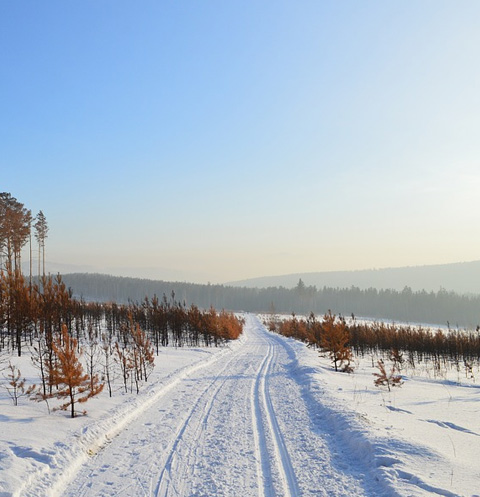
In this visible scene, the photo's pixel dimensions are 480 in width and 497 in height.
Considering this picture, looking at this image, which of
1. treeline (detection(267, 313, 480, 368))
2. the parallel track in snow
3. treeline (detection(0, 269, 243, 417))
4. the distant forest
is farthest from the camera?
the distant forest

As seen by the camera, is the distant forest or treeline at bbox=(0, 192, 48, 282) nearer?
treeline at bbox=(0, 192, 48, 282)

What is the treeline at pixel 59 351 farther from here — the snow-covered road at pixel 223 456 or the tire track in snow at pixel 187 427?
the tire track in snow at pixel 187 427

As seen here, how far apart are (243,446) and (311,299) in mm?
143079

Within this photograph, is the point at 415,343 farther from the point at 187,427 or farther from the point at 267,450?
the point at 267,450

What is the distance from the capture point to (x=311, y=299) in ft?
481

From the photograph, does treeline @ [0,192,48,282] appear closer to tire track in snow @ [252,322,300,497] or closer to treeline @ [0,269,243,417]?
treeline @ [0,269,243,417]

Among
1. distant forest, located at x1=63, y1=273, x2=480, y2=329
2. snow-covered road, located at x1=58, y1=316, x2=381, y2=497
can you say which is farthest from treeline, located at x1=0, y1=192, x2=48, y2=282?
distant forest, located at x1=63, y1=273, x2=480, y2=329

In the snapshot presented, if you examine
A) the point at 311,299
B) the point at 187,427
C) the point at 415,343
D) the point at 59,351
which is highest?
the point at 59,351

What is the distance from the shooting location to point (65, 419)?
9250mm

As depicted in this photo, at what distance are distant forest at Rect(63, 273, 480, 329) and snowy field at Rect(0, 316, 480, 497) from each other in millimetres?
118380

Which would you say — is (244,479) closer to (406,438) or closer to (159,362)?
(406,438)

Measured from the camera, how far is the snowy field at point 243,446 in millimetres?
5648

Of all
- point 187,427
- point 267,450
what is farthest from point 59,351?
point 267,450

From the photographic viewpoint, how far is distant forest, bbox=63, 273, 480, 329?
438 ft
